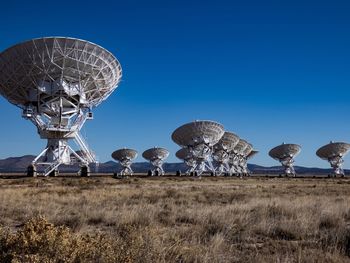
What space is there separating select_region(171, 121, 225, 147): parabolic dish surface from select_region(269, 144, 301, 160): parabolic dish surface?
125ft

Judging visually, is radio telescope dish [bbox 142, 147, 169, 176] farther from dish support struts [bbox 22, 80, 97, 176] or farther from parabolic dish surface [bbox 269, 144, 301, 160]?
dish support struts [bbox 22, 80, 97, 176]

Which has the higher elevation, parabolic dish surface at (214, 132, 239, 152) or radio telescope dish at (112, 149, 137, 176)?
parabolic dish surface at (214, 132, 239, 152)

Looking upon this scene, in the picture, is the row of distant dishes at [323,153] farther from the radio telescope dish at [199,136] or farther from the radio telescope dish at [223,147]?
the radio telescope dish at [199,136]

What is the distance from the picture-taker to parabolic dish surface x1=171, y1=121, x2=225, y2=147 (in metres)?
→ 83.4

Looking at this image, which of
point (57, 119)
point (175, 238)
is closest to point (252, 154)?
point (57, 119)

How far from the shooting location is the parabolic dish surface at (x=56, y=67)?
4809 cm

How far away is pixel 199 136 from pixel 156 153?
99.5 ft

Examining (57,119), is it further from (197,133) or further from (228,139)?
(228,139)

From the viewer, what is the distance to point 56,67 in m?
50.3

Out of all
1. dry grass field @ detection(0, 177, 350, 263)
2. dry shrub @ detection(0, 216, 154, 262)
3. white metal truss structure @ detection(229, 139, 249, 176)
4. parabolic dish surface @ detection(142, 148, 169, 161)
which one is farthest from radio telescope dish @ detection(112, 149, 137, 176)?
dry shrub @ detection(0, 216, 154, 262)

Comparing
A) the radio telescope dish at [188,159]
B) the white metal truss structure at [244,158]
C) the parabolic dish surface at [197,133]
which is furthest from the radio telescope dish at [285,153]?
the parabolic dish surface at [197,133]

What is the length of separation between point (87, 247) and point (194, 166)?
92.8 metres

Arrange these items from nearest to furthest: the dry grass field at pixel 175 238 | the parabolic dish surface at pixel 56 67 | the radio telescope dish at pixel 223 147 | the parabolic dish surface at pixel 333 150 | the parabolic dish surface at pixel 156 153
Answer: the dry grass field at pixel 175 238, the parabolic dish surface at pixel 56 67, the parabolic dish surface at pixel 333 150, the radio telescope dish at pixel 223 147, the parabolic dish surface at pixel 156 153

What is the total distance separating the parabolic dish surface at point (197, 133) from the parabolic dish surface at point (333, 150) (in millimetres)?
40647
